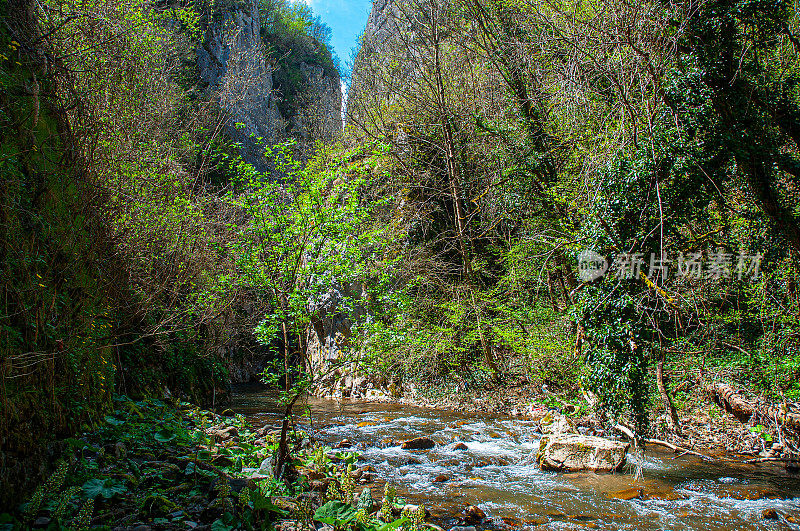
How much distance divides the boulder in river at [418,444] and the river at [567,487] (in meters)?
0.16

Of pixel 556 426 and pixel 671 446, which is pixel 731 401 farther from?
pixel 556 426

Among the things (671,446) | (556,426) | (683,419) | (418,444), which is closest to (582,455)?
(556,426)

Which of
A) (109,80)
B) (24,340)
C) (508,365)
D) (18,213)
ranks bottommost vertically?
(508,365)

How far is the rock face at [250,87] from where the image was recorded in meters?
21.5

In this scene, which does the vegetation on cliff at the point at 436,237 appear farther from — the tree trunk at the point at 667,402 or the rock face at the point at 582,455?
the rock face at the point at 582,455

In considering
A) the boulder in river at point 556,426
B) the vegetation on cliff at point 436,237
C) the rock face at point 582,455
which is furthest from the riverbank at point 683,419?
the rock face at point 582,455

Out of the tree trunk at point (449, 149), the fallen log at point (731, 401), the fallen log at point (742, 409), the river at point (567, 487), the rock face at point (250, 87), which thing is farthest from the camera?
the rock face at point (250, 87)

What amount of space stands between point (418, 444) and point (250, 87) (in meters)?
22.1

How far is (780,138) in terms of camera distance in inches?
319

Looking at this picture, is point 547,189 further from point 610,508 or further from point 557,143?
point 610,508

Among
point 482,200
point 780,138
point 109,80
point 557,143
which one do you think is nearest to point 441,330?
point 482,200

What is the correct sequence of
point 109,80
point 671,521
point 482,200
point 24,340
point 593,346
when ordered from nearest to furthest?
point 24,340 → point 671,521 → point 109,80 → point 593,346 → point 482,200

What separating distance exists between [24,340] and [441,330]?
10327mm

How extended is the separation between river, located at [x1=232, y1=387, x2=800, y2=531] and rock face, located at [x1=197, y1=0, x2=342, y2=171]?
16.5 m
